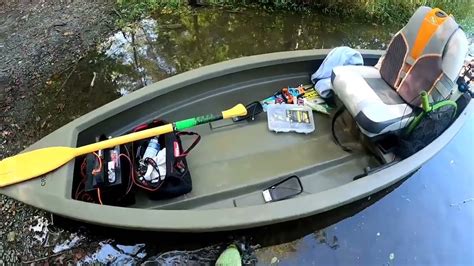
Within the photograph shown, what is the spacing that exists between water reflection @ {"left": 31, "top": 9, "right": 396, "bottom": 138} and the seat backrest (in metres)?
1.59

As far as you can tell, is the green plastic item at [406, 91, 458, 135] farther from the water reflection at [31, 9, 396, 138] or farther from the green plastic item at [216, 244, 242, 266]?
the water reflection at [31, 9, 396, 138]

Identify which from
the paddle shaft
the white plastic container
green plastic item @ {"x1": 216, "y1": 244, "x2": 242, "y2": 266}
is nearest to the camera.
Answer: the paddle shaft

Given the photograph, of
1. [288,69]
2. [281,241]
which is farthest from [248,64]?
[281,241]

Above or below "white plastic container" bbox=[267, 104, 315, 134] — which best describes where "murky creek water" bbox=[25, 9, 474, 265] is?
below

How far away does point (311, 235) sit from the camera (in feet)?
8.64

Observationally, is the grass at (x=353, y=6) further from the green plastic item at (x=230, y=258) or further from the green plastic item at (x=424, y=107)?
the green plastic item at (x=230, y=258)

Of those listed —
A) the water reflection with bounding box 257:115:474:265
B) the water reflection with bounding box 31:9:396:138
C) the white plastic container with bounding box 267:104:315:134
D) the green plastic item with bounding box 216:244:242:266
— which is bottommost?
the water reflection with bounding box 257:115:474:265

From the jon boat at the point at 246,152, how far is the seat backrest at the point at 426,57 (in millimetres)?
15

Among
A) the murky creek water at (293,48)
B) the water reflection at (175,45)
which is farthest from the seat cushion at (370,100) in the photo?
the water reflection at (175,45)

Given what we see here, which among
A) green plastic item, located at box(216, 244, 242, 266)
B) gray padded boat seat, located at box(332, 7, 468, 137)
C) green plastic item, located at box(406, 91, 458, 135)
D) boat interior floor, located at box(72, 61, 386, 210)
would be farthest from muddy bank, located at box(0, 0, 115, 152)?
green plastic item, located at box(406, 91, 458, 135)

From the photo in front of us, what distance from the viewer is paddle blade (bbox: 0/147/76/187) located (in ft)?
6.65

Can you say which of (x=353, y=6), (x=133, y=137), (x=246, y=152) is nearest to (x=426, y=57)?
(x=246, y=152)

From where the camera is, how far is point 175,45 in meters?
3.94

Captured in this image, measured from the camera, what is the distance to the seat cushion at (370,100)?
2414 mm
